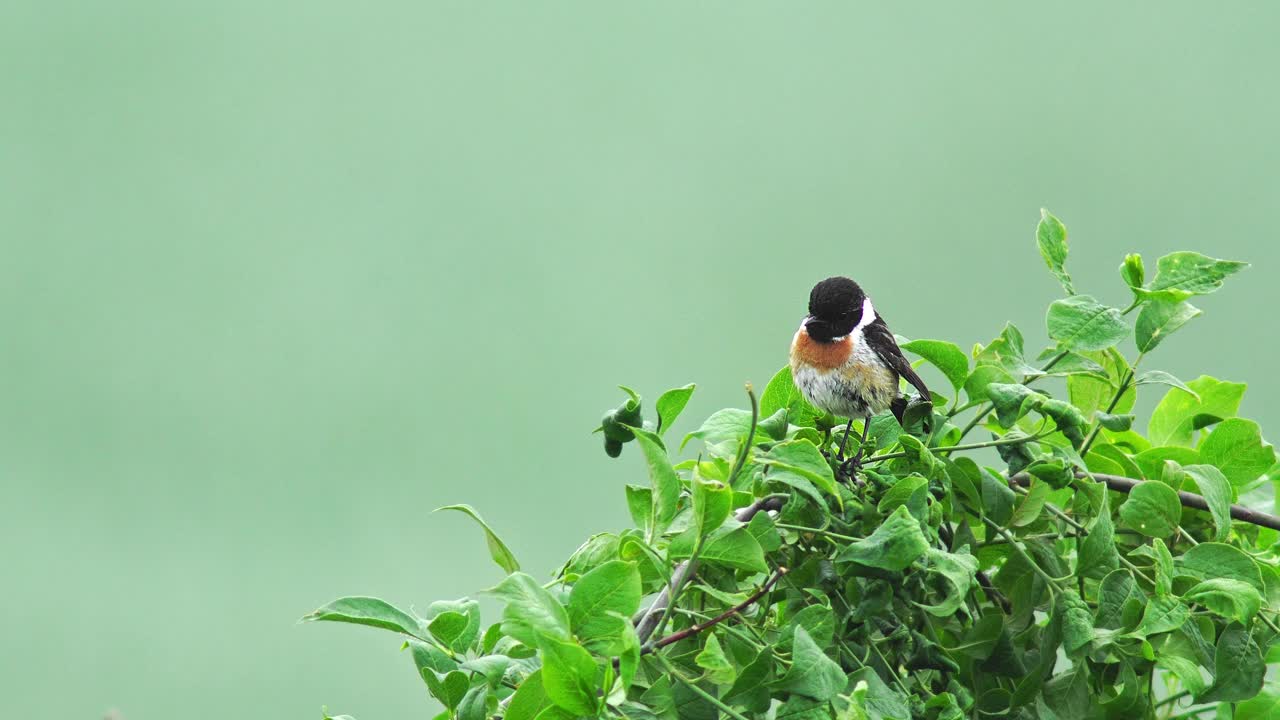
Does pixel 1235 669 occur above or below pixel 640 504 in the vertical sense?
below

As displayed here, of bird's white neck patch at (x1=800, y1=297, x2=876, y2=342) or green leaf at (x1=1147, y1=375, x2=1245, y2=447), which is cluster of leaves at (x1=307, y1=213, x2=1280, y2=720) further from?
bird's white neck patch at (x1=800, y1=297, x2=876, y2=342)

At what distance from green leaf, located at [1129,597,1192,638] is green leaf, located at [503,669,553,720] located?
35cm

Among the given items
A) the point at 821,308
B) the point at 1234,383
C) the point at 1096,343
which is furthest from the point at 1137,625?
the point at 821,308

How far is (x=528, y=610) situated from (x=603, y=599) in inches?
1.7

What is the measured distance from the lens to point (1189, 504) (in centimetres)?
83

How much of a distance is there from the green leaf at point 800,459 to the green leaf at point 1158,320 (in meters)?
0.27

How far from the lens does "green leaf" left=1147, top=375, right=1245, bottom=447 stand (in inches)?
37.7

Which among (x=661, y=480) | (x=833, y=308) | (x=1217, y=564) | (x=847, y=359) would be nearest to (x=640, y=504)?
(x=661, y=480)

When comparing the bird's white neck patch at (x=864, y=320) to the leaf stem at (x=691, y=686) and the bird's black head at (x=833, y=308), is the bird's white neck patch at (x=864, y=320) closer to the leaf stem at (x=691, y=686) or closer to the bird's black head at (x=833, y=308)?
the bird's black head at (x=833, y=308)

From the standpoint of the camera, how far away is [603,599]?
59cm

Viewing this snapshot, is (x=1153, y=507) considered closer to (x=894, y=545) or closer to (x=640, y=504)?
(x=894, y=545)

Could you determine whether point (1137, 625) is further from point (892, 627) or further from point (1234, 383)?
point (1234, 383)

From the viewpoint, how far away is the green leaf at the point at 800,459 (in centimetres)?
66

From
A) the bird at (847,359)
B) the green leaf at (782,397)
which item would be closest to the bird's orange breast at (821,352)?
the bird at (847,359)
